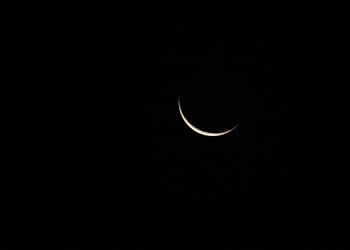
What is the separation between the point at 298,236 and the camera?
3.13 m

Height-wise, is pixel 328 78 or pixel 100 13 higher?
pixel 100 13

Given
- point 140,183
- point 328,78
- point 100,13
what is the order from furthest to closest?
1. point 140,183
2. point 328,78
3. point 100,13

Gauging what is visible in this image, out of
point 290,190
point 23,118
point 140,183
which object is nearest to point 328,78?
point 290,190

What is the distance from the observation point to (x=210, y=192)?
122 inches

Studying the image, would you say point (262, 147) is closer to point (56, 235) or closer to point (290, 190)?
point (290, 190)

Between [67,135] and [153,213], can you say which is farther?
[153,213]

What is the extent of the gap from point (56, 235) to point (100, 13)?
2.53m

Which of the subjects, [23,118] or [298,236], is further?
[298,236]

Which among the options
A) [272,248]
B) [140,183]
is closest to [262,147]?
[272,248]

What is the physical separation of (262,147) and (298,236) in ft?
4.00

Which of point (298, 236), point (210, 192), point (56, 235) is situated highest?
point (210, 192)

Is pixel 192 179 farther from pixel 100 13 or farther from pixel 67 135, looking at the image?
pixel 100 13

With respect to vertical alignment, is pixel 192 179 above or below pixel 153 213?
above

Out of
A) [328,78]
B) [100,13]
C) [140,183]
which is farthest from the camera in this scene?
[140,183]
